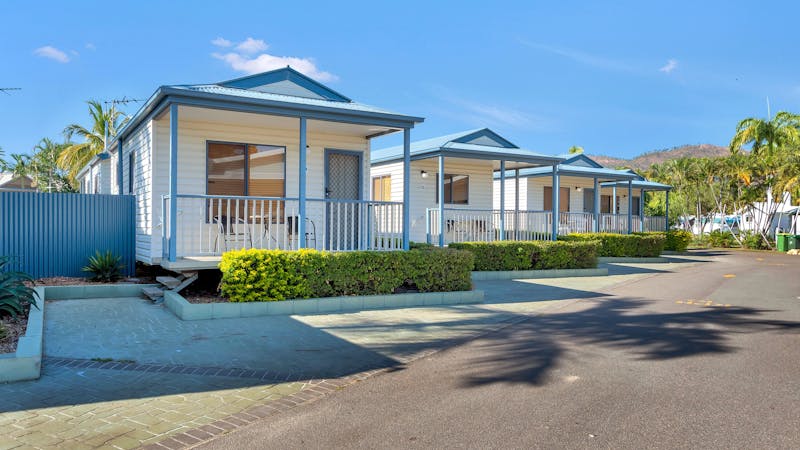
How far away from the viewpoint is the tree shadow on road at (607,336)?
565cm

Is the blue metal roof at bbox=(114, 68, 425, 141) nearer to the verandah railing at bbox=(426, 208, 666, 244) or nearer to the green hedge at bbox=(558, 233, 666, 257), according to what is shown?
the verandah railing at bbox=(426, 208, 666, 244)

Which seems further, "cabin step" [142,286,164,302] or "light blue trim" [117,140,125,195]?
"light blue trim" [117,140,125,195]

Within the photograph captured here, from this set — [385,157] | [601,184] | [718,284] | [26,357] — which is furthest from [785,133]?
[26,357]

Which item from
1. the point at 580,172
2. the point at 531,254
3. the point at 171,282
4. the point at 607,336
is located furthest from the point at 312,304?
the point at 580,172

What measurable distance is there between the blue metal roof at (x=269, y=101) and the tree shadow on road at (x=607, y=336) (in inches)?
197

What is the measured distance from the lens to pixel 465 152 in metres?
16.0

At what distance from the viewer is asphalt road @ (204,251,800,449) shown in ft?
12.5

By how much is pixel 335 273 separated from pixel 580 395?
542cm

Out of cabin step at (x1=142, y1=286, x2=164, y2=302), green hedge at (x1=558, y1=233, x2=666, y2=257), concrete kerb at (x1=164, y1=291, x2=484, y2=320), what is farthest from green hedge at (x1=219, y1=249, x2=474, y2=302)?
green hedge at (x1=558, y1=233, x2=666, y2=257)

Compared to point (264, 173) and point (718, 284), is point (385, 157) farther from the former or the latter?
point (718, 284)

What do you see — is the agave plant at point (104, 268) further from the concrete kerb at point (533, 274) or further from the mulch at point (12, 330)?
the concrete kerb at point (533, 274)

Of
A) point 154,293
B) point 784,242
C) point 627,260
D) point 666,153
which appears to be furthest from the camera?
point 666,153

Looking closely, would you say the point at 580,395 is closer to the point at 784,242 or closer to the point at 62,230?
the point at 62,230

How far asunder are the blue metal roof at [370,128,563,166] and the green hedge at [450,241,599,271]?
2.89m
